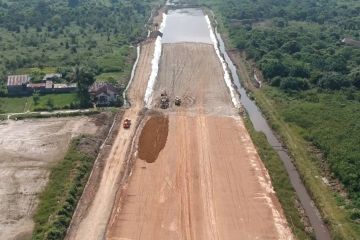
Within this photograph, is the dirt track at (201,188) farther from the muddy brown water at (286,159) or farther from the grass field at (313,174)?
the grass field at (313,174)

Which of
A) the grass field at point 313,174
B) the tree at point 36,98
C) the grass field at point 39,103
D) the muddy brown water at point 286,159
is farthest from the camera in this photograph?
the tree at point 36,98

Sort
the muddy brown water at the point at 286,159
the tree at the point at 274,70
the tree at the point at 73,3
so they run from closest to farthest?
the muddy brown water at the point at 286,159 → the tree at the point at 274,70 → the tree at the point at 73,3

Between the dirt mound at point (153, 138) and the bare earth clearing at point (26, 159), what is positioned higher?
the dirt mound at point (153, 138)

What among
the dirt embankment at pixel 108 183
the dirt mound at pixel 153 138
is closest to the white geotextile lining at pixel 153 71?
the dirt embankment at pixel 108 183

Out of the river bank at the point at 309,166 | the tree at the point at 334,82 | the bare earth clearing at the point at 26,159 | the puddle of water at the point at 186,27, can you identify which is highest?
the tree at the point at 334,82

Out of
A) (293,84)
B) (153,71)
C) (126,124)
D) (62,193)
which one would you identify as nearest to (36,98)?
(126,124)

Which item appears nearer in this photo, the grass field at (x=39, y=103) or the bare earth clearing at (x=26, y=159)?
the bare earth clearing at (x=26, y=159)

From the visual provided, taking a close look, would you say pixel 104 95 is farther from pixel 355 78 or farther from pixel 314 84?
pixel 355 78
